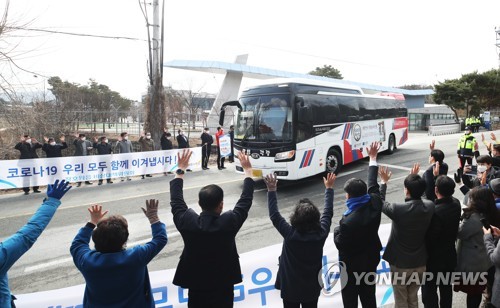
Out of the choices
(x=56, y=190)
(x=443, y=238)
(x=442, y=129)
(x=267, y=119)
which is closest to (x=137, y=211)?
(x=267, y=119)

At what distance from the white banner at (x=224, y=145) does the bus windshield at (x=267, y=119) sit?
4.64 m

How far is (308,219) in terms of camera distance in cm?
277

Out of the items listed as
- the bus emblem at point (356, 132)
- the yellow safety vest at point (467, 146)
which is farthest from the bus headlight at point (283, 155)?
the yellow safety vest at point (467, 146)

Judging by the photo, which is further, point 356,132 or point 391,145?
point 391,145


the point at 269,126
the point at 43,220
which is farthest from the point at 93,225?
the point at 269,126

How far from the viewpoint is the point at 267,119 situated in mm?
9703

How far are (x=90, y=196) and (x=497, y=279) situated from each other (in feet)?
33.8

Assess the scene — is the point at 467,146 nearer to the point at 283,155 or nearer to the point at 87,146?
the point at 283,155

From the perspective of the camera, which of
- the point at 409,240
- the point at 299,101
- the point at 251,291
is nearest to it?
the point at 409,240

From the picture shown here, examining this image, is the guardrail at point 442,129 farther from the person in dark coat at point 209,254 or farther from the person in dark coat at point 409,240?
the person in dark coat at point 209,254

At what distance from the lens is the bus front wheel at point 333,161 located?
11143 mm

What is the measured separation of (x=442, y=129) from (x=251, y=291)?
34.4m

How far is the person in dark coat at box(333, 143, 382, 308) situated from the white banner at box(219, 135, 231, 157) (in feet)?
37.9

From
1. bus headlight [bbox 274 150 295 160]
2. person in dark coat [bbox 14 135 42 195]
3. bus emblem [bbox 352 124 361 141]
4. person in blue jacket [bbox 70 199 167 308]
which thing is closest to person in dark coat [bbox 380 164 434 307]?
person in blue jacket [bbox 70 199 167 308]
